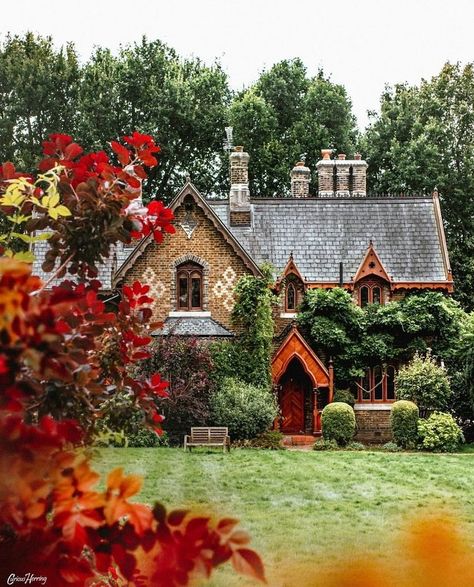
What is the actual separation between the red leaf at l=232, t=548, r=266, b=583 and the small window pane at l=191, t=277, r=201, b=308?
97.8 feet

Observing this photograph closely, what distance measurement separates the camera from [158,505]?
275 cm

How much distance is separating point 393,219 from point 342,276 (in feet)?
11.8

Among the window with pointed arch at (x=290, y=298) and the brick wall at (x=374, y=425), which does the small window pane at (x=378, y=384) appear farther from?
the window with pointed arch at (x=290, y=298)

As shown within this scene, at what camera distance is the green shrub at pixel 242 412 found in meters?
28.6

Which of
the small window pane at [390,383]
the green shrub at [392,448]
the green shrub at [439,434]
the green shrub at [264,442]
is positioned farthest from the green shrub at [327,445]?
the small window pane at [390,383]

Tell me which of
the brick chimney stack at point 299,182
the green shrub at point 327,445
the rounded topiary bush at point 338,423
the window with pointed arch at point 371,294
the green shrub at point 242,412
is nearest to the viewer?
the green shrub at point 242,412

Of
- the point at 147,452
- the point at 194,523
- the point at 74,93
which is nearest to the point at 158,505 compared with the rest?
the point at 194,523

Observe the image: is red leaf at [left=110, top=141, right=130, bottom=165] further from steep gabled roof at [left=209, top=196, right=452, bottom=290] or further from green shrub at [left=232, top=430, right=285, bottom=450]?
steep gabled roof at [left=209, top=196, right=452, bottom=290]

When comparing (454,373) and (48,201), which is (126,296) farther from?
(454,373)

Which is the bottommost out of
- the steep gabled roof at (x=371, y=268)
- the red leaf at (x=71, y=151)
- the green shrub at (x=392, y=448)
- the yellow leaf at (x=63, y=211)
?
the green shrub at (x=392, y=448)

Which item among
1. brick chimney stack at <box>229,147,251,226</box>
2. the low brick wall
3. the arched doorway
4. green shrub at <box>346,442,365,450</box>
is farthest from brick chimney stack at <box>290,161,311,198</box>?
green shrub at <box>346,442,365,450</box>

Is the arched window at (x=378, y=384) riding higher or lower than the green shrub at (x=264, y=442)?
higher

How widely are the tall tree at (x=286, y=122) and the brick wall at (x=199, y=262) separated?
1919 centimetres

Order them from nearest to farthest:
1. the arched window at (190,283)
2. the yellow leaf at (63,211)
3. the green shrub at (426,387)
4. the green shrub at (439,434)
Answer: the yellow leaf at (63,211) → the green shrub at (439,434) → the green shrub at (426,387) → the arched window at (190,283)
